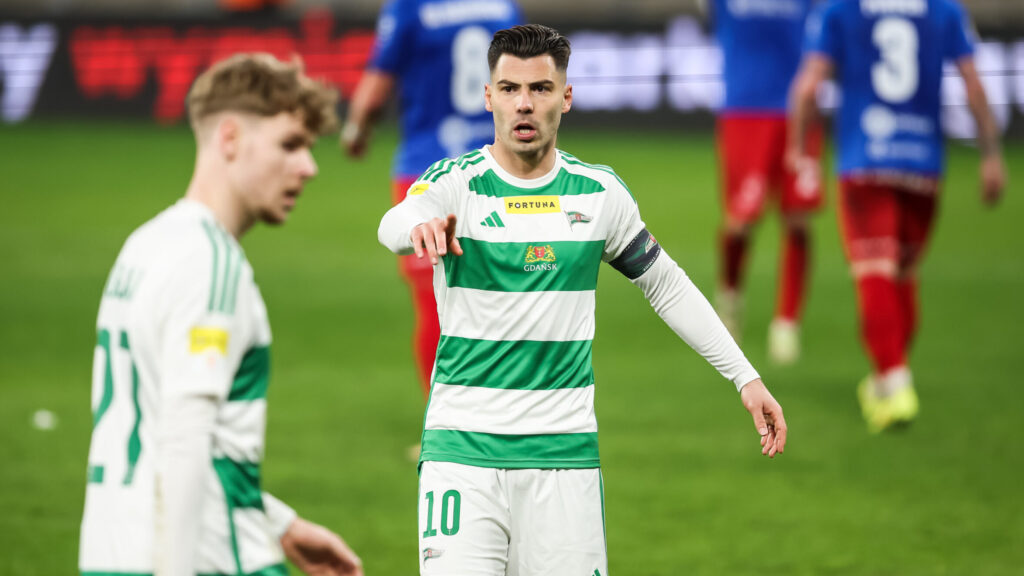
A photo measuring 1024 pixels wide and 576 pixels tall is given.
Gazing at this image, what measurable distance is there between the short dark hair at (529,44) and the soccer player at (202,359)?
40.1 inches

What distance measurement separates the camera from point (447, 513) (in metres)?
3.87

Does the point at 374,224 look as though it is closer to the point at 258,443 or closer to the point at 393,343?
the point at 393,343

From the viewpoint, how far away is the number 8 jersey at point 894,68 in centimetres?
834

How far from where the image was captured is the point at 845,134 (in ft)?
28.2

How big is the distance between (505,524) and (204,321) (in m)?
1.38

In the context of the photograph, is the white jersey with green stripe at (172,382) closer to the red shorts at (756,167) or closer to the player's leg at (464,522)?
the player's leg at (464,522)

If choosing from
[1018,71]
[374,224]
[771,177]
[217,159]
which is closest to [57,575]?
[217,159]

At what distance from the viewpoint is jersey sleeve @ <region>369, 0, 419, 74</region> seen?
748 cm

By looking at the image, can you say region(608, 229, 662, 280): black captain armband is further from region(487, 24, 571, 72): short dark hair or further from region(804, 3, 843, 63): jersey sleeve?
region(804, 3, 843, 63): jersey sleeve

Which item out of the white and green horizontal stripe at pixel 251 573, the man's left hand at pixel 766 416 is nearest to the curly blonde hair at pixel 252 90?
the white and green horizontal stripe at pixel 251 573

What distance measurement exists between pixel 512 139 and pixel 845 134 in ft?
16.6

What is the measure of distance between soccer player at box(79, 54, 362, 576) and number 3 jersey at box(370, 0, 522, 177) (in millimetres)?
4472

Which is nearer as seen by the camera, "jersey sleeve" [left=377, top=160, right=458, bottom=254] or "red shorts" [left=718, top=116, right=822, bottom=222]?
"jersey sleeve" [left=377, top=160, right=458, bottom=254]

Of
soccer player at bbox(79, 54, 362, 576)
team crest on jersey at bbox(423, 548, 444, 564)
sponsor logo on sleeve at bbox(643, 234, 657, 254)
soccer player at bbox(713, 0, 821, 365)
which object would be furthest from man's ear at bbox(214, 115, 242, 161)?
soccer player at bbox(713, 0, 821, 365)
